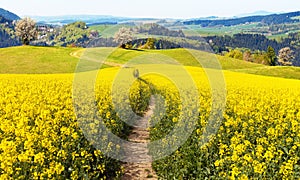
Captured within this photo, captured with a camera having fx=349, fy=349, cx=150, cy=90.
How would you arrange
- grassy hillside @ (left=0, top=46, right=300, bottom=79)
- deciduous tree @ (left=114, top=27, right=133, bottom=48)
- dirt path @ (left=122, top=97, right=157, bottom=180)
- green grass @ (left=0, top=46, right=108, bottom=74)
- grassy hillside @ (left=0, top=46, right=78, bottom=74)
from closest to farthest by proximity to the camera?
dirt path @ (left=122, top=97, right=157, bottom=180)
grassy hillside @ (left=0, top=46, right=300, bottom=79)
green grass @ (left=0, top=46, right=108, bottom=74)
grassy hillside @ (left=0, top=46, right=78, bottom=74)
deciduous tree @ (left=114, top=27, right=133, bottom=48)

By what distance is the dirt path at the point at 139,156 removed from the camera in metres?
11.8

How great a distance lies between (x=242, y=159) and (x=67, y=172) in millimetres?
3832

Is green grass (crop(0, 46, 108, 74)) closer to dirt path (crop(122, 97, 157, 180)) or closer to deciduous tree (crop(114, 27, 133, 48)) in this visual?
deciduous tree (crop(114, 27, 133, 48))

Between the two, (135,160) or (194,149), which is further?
(135,160)

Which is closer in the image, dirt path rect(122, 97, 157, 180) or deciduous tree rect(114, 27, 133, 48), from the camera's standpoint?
dirt path rect(122, 97, 157, 180)

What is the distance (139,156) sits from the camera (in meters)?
13.7

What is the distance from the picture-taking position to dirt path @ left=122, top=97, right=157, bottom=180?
11805 mm

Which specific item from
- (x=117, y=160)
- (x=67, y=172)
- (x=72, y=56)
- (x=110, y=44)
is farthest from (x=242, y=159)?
(x=110, y=44)

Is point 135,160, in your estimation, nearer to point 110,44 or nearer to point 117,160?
point 117,160

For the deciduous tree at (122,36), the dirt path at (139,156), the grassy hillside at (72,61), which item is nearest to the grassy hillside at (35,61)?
the grassy hillside at (72,61)

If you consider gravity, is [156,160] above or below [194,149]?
below

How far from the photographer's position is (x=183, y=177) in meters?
9.62

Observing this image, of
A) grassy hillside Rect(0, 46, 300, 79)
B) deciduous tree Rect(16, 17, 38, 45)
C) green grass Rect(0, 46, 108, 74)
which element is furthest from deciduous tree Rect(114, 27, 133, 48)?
deciduous tree Rect(16, 17, 38, 45)

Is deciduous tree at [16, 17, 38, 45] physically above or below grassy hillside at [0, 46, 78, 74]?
above
